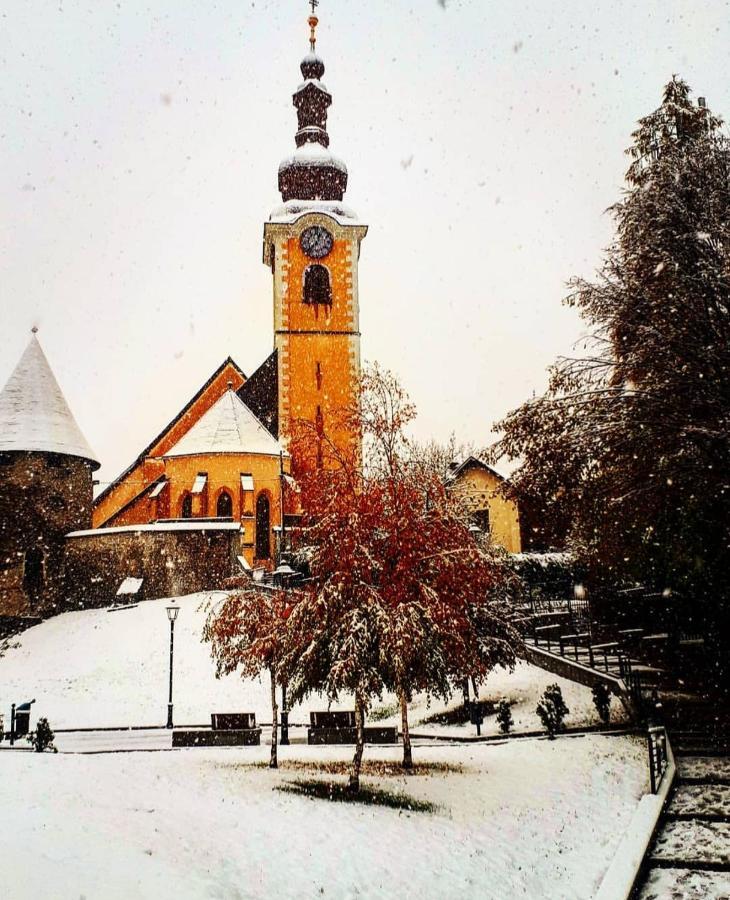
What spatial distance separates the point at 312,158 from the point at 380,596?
35680 millimetres

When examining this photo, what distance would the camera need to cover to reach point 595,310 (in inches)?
601

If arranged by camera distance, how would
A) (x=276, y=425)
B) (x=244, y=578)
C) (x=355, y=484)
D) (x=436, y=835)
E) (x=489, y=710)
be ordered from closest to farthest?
(x=436, y=835) < (x=355, y=484) < (x=489, y=710) < (x=244, y=578) < (x=276, y=425)

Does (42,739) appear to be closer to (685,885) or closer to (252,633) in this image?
(252,633)

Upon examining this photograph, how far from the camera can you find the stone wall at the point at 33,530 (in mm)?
33875

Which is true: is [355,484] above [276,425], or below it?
below

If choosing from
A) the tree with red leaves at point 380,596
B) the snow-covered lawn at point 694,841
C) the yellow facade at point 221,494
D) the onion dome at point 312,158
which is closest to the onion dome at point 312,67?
the onion dome at point 312,158

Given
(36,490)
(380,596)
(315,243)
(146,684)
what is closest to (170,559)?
(36,490)

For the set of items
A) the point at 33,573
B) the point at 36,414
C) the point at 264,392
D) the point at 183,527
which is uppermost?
the point at 264,392

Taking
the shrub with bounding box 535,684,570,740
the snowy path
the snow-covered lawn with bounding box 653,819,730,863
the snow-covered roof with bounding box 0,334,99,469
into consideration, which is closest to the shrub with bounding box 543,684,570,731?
the shrub with bounding box 535,684,570,740

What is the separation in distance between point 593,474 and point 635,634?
9138mm

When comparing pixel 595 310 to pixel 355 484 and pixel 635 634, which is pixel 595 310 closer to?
pixel 355 484

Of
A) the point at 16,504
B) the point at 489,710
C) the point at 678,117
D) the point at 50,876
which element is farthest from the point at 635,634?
the point at 16,504

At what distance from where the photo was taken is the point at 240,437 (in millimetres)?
38125

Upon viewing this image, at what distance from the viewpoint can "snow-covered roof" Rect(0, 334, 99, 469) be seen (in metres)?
34.8
